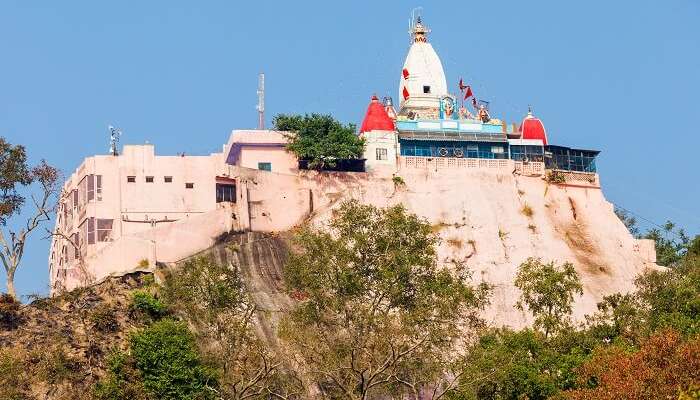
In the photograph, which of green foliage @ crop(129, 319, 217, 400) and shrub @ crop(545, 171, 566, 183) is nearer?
green foliage @ crop(129, 319, 217, 400)

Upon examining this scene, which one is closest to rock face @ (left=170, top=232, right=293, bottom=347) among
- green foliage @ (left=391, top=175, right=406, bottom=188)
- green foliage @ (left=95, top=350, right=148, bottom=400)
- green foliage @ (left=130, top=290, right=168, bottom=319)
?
green foliage @ (left=130, top=290, right=168, bottom=319)

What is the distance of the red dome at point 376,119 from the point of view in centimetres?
9800

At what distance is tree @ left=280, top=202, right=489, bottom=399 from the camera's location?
65.8 meters

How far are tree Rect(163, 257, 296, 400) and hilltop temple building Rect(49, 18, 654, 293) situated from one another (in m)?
13.2

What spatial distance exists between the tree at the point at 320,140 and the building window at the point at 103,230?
1157 centimetres

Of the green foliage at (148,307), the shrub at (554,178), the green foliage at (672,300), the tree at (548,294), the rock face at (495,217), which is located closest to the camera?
the green foliage at (672,300)

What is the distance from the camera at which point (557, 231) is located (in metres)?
95.7

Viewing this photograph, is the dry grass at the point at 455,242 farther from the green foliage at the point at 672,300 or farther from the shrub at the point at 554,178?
the green foliage at the point at 672,300

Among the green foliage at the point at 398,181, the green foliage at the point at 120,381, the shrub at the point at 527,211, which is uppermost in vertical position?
the green foliage at the point at 398,181

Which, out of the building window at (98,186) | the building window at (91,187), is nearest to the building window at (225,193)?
the building window at (98,186)

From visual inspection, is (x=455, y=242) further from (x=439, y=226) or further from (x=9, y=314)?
(x=9, y=314)

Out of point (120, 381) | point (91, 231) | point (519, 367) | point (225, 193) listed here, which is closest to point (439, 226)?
point (225, 193)

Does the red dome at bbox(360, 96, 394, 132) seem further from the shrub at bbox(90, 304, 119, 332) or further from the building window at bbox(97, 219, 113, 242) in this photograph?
the shrub at bbox(90, 304, 119, 332)

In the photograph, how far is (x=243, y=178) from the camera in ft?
298
